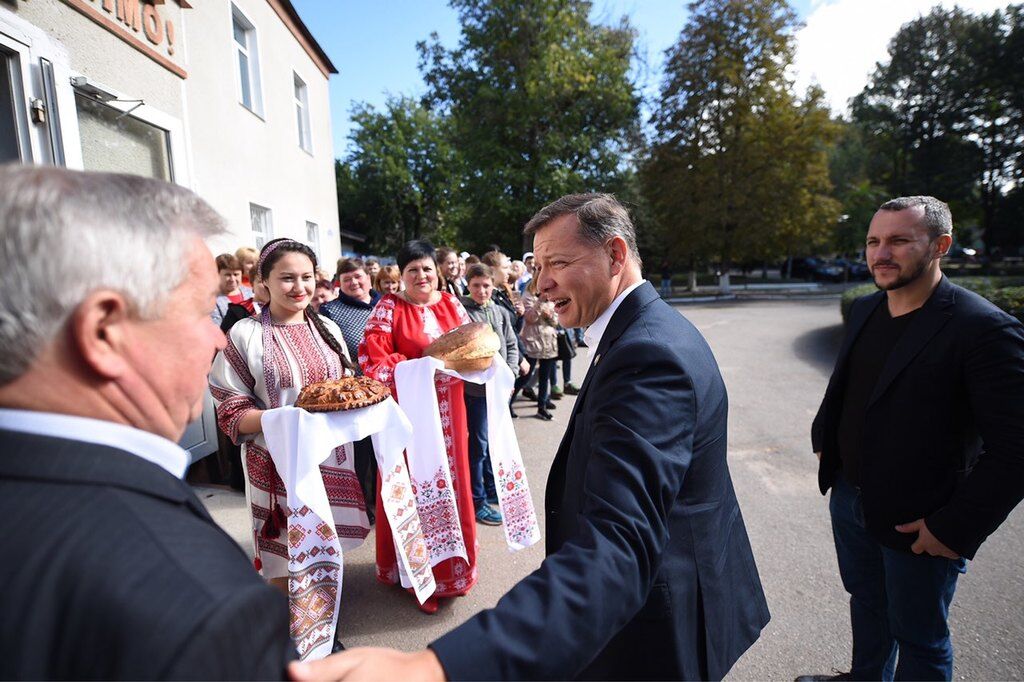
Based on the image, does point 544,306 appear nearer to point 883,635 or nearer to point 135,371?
point 883,635

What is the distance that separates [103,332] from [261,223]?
919 cm

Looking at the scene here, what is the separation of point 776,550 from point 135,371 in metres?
3.98

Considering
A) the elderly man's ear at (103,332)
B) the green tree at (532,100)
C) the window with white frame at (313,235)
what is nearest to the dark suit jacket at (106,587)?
the elderly man's ear at (103,332)

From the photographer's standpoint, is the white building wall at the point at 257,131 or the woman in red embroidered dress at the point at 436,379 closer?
the woman in red embroidered dress at the point at 436,379

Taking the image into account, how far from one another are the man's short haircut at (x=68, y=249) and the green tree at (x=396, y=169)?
38.4 m

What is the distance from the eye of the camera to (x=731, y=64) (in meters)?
22.5

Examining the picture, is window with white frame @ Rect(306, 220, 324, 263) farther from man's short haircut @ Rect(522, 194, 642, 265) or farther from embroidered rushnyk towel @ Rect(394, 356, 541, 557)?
man's short haircut @ Rect(522, 194, 642, 265)

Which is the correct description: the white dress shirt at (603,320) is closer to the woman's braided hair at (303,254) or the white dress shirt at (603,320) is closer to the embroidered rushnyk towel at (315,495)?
the embroidered rushnyk towel at (315,495)

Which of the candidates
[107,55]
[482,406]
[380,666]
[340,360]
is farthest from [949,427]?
[107,55]

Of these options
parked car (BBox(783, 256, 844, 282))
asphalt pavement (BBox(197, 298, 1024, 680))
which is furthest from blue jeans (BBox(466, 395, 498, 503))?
parked car (BBox(783, 256, 844, 282))

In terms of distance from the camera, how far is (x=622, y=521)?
1125 mm

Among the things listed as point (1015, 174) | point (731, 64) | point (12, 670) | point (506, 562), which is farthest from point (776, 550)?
point (1015, 174)

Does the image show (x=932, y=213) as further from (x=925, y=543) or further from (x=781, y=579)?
(x=781, y=579)

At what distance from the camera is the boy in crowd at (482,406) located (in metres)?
4.35
